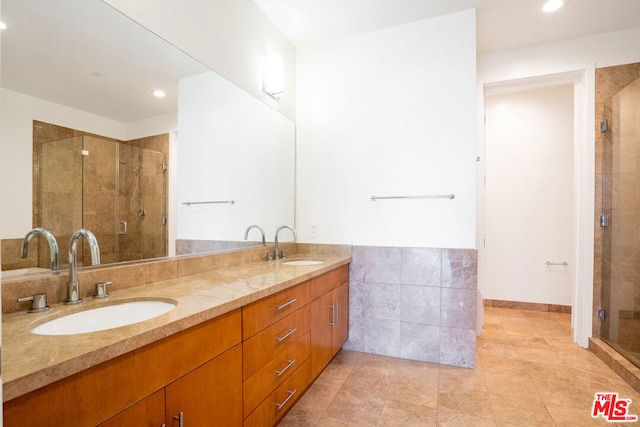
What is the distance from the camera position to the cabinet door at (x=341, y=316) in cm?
226

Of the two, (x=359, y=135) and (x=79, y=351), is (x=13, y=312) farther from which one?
(x=359, y=135)

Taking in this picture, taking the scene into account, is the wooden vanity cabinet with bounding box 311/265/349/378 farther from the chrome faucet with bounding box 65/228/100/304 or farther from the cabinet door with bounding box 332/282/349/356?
the chrome faucet with bounding box 65/228/100/304

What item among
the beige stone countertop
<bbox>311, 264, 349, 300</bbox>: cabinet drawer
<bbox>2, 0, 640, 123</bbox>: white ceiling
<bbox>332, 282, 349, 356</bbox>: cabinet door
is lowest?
<bbox>332, 282, 349, 356</bbox>: cabinet door

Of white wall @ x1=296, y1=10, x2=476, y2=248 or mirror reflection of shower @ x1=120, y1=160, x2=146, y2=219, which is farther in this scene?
white wall @ x1=296, y1=10, x2=476, y2=248

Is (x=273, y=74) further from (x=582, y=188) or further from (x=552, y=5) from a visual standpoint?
(x=582, y=188)

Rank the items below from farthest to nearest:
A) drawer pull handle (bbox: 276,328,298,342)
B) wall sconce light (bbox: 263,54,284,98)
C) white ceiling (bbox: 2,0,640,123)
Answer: wall sconce light (bbox: 263,54,284,98)
drawer pull handle (bbox: 276,328,298,342)
white ceiling (bbox: 2,0,640,123)

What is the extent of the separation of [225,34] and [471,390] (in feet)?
8.84

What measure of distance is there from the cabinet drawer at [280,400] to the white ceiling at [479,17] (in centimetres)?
240

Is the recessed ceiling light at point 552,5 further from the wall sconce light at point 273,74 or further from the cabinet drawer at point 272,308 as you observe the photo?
the cabinet drawer at point 272,308

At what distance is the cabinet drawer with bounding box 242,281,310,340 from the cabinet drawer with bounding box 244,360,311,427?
13.4 inches

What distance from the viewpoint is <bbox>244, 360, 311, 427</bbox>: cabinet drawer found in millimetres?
1359

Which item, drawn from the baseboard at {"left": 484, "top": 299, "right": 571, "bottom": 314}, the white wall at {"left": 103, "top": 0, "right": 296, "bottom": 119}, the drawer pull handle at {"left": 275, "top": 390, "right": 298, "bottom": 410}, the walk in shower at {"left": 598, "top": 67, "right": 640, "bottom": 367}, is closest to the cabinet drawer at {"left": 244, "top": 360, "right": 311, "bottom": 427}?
the drawer pull handle at {"left": 275, "top": 390, "right": 298, "bottom": 410}

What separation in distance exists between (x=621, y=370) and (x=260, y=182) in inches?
110

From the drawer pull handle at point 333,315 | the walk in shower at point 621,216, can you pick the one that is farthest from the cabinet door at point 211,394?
the walk in shower at point 621,216
